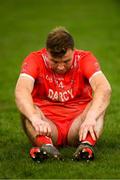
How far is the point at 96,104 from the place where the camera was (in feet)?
29.2

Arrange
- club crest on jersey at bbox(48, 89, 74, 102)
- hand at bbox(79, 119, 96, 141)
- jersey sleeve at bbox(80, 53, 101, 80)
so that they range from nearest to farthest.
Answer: hand at bbox(79, 119, 96, 141) < jersey sleeve at bbox(80, 53, 101, 80) < club crest on jersey at bbox(48, 89, 74, 102)

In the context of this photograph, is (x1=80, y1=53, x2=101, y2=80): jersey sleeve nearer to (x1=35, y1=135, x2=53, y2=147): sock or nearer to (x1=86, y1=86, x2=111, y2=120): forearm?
(x1=86, y1=86, x2=111, y2=120): forearm

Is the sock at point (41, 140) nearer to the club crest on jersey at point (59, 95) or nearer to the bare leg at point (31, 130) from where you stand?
the bare leg at point (31, 130)

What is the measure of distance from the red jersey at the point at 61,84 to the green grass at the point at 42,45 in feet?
1.58

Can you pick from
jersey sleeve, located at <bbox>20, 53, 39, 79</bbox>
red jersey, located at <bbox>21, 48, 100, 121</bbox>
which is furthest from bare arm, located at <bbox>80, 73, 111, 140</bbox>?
jersey sleeve, located at <bbox>20, 53, 39, 79</bbox>

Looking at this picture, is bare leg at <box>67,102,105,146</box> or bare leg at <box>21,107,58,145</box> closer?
bare leg at <box>21,107,58,145</box>

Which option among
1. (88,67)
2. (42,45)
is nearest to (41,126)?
(88,67)

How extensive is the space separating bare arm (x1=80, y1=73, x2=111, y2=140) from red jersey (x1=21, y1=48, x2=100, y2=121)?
0.41 feet

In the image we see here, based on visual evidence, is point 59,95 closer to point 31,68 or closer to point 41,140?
point 31,68

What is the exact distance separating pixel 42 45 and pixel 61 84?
445 inches

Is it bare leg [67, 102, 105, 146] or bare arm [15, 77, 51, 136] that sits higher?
bare arm [15, 77, 51, 136]

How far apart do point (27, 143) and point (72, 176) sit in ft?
6.58

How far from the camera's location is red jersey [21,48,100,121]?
9203 mm

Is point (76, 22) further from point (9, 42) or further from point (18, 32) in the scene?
point (9, 42)
